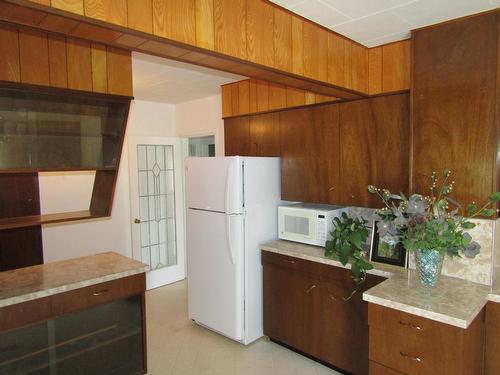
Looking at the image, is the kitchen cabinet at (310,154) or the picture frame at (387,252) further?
the kitchen cabinet at (310,154)

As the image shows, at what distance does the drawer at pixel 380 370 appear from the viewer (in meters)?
2.00

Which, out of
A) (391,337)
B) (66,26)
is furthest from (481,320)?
(66,26)

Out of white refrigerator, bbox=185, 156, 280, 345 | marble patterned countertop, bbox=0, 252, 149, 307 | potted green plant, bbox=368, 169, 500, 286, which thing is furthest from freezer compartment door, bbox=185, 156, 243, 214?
potted green plant, bbox=368, 169, 500, 286

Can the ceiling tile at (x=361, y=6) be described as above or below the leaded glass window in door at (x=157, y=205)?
above

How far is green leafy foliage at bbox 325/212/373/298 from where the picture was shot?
8.27ft

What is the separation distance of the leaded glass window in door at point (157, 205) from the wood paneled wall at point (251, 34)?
2998mm

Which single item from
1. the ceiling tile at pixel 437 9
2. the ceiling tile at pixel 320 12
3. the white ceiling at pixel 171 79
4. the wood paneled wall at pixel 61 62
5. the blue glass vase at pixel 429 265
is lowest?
the blue glass vase at pixel 429 265

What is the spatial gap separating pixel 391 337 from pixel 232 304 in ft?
5.10

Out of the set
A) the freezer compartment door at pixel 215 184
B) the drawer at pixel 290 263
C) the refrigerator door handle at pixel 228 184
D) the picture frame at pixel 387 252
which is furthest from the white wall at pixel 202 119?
the picture frame at pixel 387 252

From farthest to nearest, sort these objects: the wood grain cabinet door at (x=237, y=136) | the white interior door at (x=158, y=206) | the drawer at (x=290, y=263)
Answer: the white interior door at (x=158, y=206)
the wood grain cabinet door at (x=237, y=136)
the drawer at (x=290, y=263)

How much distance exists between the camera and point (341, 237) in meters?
2.73

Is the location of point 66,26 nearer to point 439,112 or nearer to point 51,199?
point 439,112

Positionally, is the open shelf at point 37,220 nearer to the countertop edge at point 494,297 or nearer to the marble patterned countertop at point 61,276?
the marble patterned countertop at point 61,276

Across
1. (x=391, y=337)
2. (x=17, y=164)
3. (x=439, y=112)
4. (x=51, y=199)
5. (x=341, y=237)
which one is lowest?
(x=391, y=337)
